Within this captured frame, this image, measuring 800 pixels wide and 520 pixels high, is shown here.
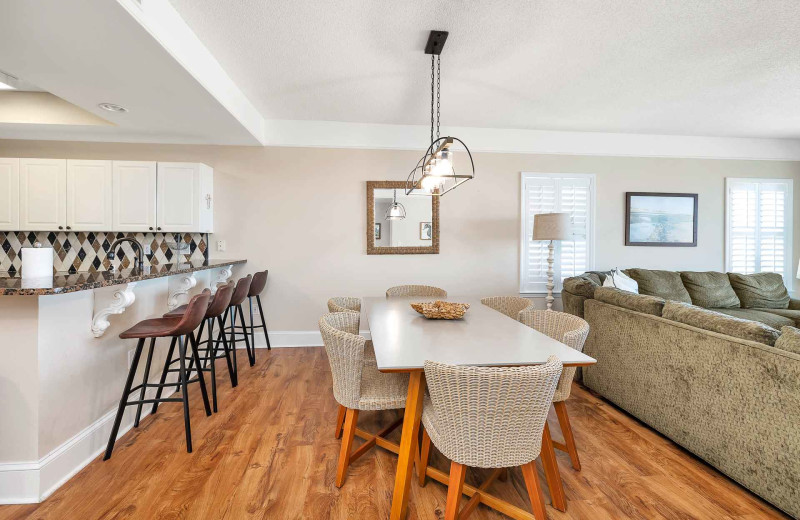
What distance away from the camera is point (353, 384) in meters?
1.74

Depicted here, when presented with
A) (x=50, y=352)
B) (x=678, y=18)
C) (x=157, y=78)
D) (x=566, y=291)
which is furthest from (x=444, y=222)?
(x=50, y=352)

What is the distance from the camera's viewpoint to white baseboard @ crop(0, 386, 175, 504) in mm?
1694

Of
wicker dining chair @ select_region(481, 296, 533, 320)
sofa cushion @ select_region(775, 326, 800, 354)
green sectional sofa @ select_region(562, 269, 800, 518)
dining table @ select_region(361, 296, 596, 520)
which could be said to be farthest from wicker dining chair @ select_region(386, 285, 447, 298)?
sofa cushion @ select_region(775, 326, 800, 354)

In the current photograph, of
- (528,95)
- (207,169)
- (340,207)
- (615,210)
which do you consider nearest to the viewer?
(528,95)

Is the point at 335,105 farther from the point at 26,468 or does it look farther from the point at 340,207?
the point at 26,468

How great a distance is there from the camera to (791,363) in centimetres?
159

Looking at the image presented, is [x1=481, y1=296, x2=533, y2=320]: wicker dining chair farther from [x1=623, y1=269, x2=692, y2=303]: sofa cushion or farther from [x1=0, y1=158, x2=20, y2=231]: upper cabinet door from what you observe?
[x1=0, y1=158, x2=20, y2=231]: upper cabinet door

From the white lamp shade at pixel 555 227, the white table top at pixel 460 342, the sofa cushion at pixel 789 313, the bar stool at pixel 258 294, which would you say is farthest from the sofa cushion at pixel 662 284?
the bar stool at pixel 258 294

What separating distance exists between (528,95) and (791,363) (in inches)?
107

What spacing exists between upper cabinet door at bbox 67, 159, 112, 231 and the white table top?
3152 millimetres

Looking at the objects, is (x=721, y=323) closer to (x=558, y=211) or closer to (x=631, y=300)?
(x=631, y=300)

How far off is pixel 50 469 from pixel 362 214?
3187 mm

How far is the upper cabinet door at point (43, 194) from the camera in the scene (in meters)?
3.55

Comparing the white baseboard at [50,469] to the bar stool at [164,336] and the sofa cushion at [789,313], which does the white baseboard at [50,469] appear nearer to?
the bar stool at [164,336]
